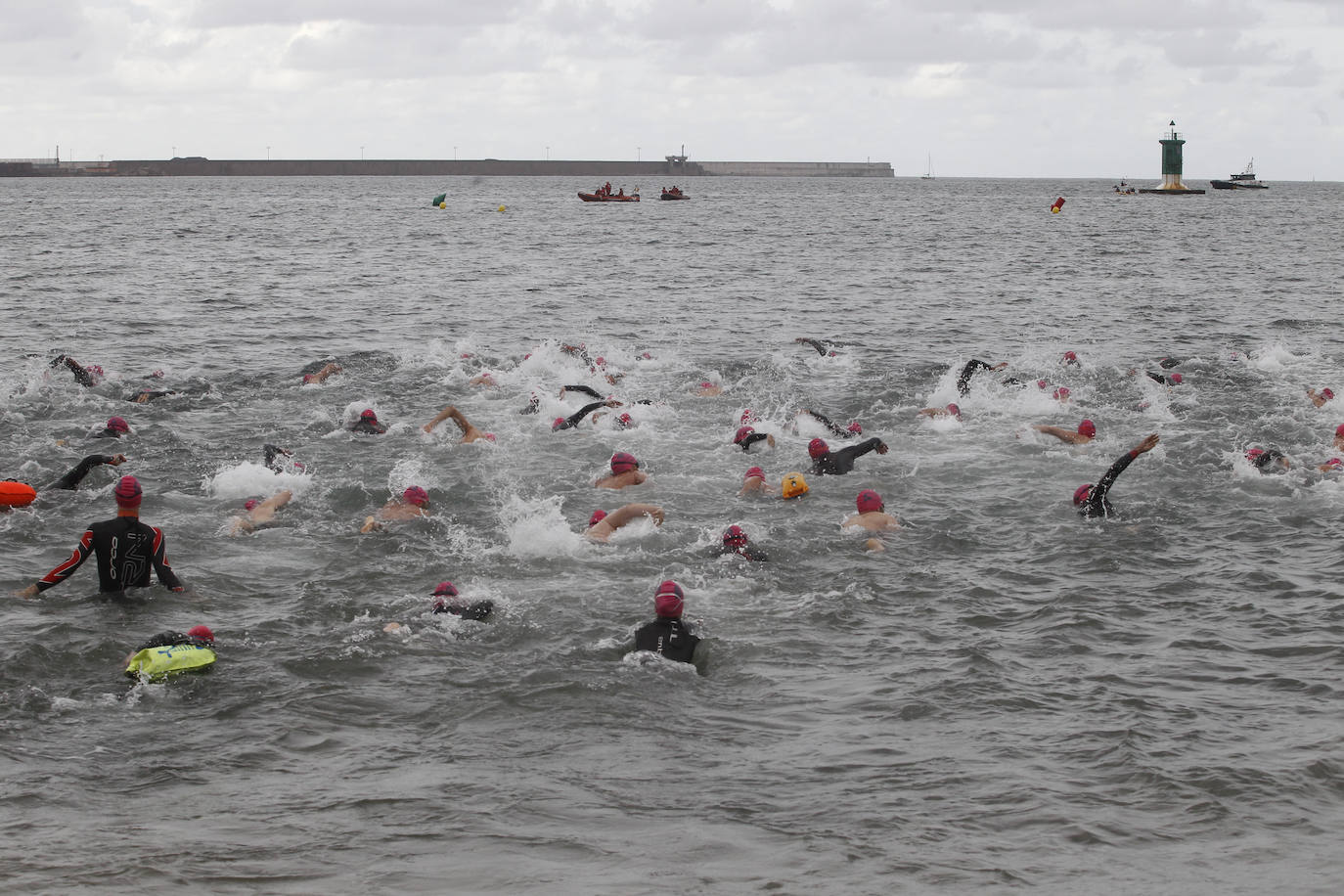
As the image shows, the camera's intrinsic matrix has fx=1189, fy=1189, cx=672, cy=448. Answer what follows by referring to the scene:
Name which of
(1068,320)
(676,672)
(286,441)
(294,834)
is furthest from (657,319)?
(294,834)

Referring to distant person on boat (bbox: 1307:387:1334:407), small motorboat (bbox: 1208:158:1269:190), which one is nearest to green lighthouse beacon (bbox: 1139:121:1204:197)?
small motorboat (bbox: 1208:158:1269:190)

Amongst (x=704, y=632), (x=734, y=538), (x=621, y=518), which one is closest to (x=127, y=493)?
(x=621, y=518)

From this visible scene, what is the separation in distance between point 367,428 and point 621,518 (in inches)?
298

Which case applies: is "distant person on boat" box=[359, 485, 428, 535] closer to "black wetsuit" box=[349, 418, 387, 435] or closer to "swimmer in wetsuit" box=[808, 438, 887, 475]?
"black wetsuit" box=[349, 418, 387, 435]

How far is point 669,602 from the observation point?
37.1ft

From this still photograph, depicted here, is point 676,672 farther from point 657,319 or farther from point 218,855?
point 657,319

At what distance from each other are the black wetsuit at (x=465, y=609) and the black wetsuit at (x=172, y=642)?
2290 millimetres

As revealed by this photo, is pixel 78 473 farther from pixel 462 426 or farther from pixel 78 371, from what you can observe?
pixel 78 371

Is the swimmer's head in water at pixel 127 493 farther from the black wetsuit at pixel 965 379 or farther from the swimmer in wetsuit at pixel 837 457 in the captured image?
the black wetsuit at pixel 965 379

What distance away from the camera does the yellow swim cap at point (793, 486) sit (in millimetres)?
17141

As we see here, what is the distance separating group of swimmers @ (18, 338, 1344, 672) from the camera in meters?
11.4

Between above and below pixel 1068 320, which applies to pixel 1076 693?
below

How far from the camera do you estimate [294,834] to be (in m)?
8.12

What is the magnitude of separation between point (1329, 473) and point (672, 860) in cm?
1394
